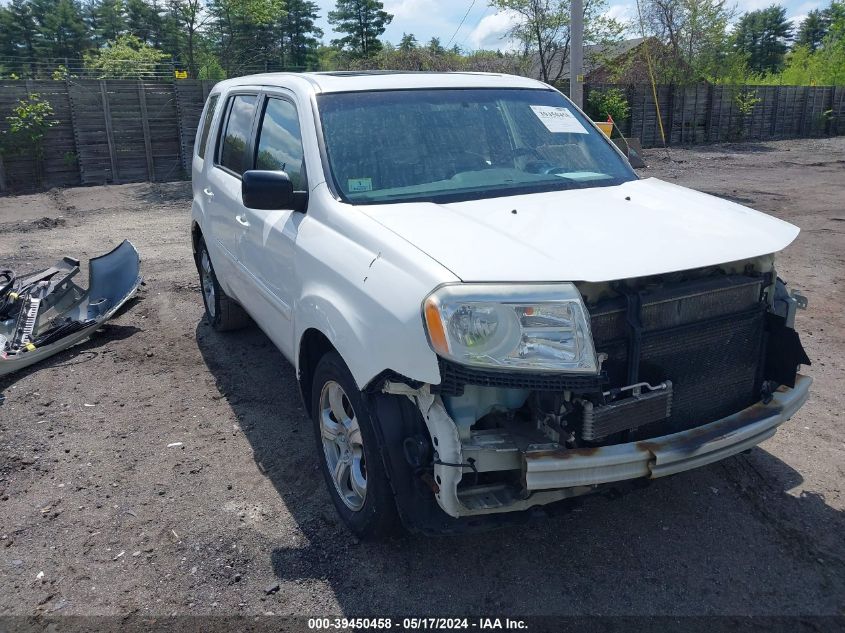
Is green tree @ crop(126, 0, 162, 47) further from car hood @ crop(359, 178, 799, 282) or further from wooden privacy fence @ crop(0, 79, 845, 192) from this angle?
car hood @ crop(359, 178, 799, 282)

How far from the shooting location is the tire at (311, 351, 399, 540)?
2.94 m

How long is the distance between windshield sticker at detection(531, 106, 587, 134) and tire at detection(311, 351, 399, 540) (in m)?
2.09

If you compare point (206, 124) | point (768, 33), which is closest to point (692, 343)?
point (206, 124)

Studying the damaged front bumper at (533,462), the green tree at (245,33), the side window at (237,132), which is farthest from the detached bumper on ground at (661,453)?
the green tree at (245,33)

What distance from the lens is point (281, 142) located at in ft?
13.6

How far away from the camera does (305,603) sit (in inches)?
116

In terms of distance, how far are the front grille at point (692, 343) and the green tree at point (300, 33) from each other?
56066 millimetres

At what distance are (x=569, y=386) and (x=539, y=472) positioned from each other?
337 millimetres

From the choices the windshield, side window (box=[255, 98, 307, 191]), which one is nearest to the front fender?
the windshield

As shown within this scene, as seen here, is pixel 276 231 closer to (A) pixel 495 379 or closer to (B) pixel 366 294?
(B) pixel 366 294

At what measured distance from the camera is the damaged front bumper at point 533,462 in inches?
102

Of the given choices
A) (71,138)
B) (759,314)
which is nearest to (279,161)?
(759,314)

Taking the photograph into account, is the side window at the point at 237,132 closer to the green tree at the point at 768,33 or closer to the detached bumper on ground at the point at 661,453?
the detached bumper on ground at the point at 661,453

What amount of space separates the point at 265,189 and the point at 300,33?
192ft
